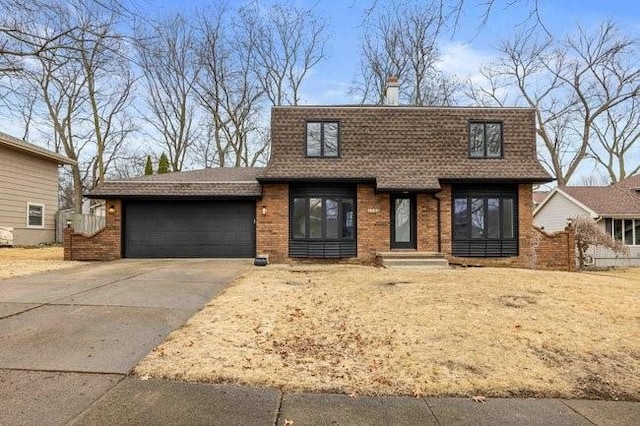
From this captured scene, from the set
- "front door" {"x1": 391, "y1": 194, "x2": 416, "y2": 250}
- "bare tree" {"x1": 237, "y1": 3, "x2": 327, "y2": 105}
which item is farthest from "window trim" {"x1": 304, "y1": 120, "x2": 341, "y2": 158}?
"bare tree" {"x1": 237, "y1": 3, "x2": 327, "y2": 105}

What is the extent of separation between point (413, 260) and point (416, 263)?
16cm

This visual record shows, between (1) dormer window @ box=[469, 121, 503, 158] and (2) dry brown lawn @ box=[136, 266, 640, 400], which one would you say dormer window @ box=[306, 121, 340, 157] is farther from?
(2) dry brown lawn @ box=[136, 266, 640, 400]

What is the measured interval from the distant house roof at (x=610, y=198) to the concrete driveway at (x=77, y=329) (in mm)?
19541

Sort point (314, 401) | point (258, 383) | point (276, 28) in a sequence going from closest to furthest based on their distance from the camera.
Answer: point (314, 401) → point (258, 383) → point (276, 28)

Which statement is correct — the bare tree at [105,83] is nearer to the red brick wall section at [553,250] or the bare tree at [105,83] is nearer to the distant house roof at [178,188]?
the distant house roof at [178,188]

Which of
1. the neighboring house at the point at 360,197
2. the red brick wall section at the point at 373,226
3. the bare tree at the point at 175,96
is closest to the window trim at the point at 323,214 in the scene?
the neighboring house at the point at 360,197

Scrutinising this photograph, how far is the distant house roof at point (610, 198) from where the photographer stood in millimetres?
20438

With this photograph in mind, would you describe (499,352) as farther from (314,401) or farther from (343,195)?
(343,195)

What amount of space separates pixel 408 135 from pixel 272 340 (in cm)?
1050

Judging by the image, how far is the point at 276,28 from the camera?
26.2m

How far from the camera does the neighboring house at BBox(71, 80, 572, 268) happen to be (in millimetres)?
13453

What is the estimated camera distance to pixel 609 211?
20422mm

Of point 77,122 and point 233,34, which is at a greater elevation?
point 233,34

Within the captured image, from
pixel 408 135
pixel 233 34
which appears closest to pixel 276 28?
pixel 233 34
